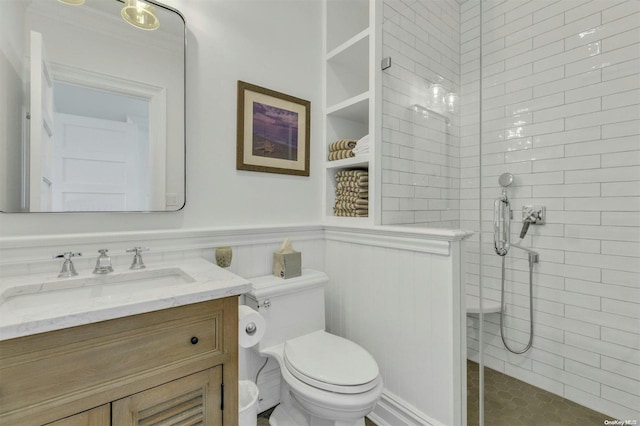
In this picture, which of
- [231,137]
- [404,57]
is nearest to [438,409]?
[231,137]

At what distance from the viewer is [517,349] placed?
1.82 metres

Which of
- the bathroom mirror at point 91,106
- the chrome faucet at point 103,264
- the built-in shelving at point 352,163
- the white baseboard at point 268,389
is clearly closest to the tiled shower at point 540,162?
the built-in shelving at point 352,163

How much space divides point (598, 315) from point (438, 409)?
41.0 inches

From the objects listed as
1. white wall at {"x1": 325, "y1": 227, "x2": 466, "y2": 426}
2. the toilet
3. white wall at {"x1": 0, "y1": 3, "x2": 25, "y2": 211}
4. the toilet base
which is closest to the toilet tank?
the toilet

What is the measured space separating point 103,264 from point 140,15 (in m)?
1.12

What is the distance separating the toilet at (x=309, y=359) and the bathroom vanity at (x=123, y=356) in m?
0.33

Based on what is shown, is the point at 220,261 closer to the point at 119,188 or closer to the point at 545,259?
the point at 119,188

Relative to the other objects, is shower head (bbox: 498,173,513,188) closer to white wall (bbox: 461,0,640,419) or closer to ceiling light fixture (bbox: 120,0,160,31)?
white wall (bbox: 461,0,640,419)

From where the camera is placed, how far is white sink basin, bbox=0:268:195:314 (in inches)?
Result: 38.2

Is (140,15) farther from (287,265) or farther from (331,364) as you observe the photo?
(331,364)

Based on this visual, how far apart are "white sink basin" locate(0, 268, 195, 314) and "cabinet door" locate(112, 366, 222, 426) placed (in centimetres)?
31

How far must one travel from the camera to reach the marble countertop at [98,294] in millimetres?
732

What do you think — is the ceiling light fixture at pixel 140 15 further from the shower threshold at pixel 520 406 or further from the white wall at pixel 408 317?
the shower threshold at pixel 520 406

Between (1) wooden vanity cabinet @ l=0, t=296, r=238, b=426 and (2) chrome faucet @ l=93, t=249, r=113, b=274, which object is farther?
(2) chrome faucet @ l=93, t=249, r=113, b=274
